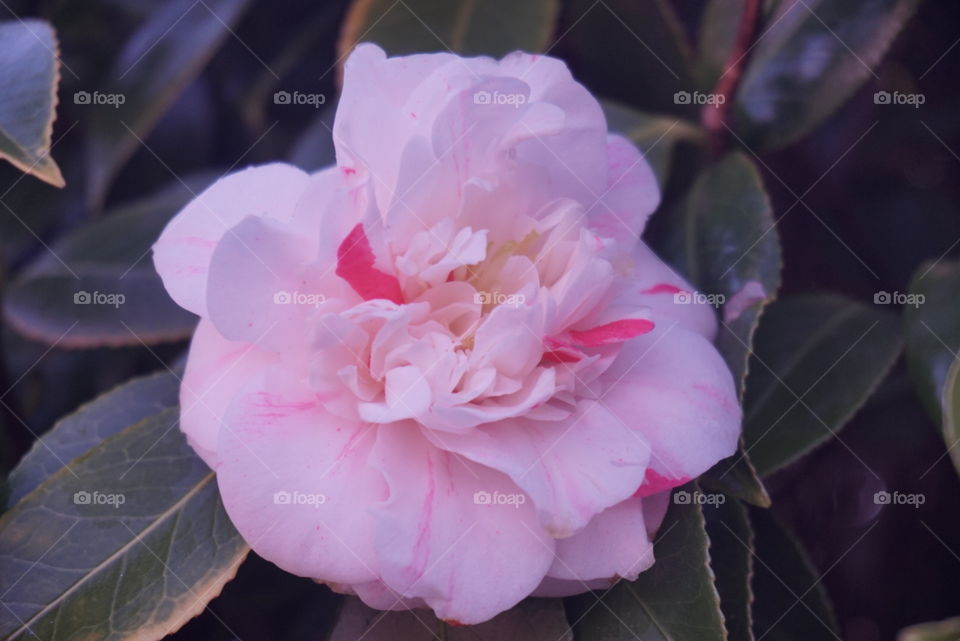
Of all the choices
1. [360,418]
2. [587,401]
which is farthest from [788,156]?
[360,418]

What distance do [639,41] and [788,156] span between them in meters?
0.27

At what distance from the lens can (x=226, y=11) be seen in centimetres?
100

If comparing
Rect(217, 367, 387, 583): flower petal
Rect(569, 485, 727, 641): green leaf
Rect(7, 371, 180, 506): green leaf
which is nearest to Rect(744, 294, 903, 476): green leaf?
Rect(569, 485, 727, 641): green leaf

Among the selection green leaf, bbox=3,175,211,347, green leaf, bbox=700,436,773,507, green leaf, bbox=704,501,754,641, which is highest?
green leaf, bbox=700,436,773,507

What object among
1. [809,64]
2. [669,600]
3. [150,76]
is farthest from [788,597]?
[150,76]

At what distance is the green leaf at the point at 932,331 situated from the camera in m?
0.72

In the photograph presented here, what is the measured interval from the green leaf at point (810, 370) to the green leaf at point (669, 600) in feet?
0.51

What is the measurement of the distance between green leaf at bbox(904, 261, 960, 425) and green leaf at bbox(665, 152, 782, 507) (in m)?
0.15

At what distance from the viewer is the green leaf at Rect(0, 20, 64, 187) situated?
62 cm

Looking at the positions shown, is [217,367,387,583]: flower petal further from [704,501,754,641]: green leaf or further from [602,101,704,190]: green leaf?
[602,101,704,190]: green leaf

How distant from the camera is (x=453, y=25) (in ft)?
3.12

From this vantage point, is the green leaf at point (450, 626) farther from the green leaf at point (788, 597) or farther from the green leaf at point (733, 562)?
the green leaf at point (788, 597)

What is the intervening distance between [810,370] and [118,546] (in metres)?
0.66

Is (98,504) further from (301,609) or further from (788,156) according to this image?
(788,156)
